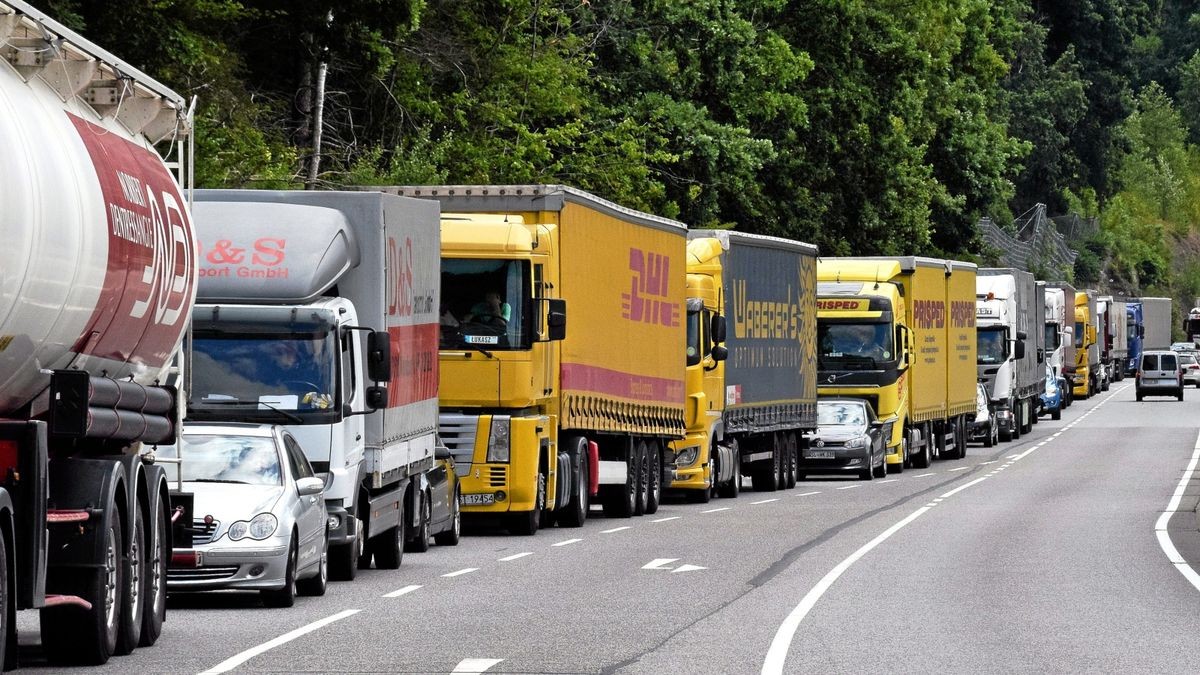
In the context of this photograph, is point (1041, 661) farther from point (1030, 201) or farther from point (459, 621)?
point (1030, 201)

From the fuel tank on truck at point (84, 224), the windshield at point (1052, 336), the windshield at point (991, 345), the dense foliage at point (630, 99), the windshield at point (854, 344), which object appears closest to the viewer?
the fuel tank on truck at point (84, 224)

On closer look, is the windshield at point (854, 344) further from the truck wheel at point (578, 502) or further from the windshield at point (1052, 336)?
the windshield at point (1052, 336)

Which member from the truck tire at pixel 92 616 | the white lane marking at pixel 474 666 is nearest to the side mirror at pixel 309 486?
the truck tire at pixel 92 616

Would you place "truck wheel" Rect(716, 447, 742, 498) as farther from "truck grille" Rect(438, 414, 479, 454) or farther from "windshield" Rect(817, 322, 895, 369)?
"truck grille" Rect(438, 414, 479, 454)

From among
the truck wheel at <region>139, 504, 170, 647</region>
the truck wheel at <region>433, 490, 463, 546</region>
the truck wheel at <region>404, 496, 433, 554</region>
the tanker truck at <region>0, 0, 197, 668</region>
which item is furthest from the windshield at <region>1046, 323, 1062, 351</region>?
the truck wheel at <region>139, 504, 170, 647</region>

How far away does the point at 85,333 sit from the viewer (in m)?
12.8

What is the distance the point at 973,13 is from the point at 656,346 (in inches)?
1444

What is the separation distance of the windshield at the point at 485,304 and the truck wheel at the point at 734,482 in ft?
32.9

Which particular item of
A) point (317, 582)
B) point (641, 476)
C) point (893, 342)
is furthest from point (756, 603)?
point (893, 342)

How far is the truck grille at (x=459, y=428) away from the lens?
25625mm

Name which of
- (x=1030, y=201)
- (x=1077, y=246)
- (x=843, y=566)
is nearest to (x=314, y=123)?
(x=843, y=566)

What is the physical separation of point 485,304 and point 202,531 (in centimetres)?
939

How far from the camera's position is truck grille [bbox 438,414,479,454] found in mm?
25625

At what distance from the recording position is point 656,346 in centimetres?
3127
